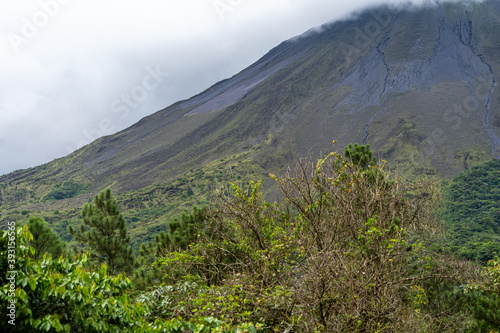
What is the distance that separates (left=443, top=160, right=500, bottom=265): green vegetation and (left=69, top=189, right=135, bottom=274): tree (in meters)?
46.9

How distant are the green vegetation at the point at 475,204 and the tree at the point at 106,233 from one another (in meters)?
46.9

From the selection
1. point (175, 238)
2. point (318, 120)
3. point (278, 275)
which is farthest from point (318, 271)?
point (318, 120)

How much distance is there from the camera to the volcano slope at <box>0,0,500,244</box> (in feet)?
283

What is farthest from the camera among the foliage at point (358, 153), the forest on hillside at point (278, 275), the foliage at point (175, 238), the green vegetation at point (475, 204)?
the green vegetation at point (475, 204)

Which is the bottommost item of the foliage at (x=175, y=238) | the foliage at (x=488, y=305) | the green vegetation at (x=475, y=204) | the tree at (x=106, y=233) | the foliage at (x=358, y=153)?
the green vegetation at (x=475, y=204)

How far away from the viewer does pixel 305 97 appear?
115 metres

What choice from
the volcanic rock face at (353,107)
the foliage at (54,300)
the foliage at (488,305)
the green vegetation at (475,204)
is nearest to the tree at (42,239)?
the foliage at (54,300)

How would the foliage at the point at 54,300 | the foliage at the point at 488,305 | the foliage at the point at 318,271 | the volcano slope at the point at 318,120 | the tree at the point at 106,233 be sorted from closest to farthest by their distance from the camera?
the foliage at the point at 54,300
the foliage at the point at 318,271
the foliage at the point at 488,305
the tree at the point at 106,233
the volcano slope at the point at 318,120

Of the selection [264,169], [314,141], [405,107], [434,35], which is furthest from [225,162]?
[434,35]

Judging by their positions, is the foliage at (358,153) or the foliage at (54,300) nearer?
the foliage at (54,300)

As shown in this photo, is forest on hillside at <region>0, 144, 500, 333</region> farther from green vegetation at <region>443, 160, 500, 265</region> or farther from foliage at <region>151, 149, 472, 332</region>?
green vegetation at <region>443, 160, 500, 265</region>

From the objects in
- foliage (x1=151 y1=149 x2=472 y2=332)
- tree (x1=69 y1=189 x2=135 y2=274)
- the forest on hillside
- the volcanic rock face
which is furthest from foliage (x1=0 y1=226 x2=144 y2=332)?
the volcanic rock face

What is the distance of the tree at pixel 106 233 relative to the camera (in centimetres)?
1247

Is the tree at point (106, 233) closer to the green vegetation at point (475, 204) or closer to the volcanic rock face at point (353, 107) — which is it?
the green vegetation at point (475, 204)
